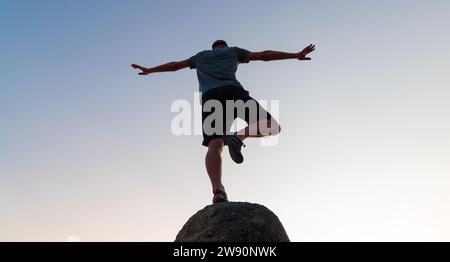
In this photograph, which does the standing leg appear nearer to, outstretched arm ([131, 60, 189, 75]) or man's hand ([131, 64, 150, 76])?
outstretched arm ([131, 60, 189, 75])

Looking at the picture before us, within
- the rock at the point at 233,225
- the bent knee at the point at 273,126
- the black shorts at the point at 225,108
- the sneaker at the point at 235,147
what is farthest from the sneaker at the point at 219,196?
the bent knee at the point at 273,126

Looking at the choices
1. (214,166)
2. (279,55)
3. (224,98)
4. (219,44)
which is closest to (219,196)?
(214,166)

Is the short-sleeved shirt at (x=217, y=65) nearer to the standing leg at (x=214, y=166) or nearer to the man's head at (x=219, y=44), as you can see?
the man's head at (x=219, y=44)

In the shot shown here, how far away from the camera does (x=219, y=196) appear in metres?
6.81

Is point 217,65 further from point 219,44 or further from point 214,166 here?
point 214,166

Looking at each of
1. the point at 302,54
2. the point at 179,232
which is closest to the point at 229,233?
the point at 179,232

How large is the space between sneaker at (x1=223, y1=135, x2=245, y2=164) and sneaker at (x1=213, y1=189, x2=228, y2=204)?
54cm

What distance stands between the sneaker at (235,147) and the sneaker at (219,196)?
536mm

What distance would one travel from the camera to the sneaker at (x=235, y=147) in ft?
21.9

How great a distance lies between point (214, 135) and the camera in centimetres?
712

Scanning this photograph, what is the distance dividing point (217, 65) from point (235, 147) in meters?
1.65
